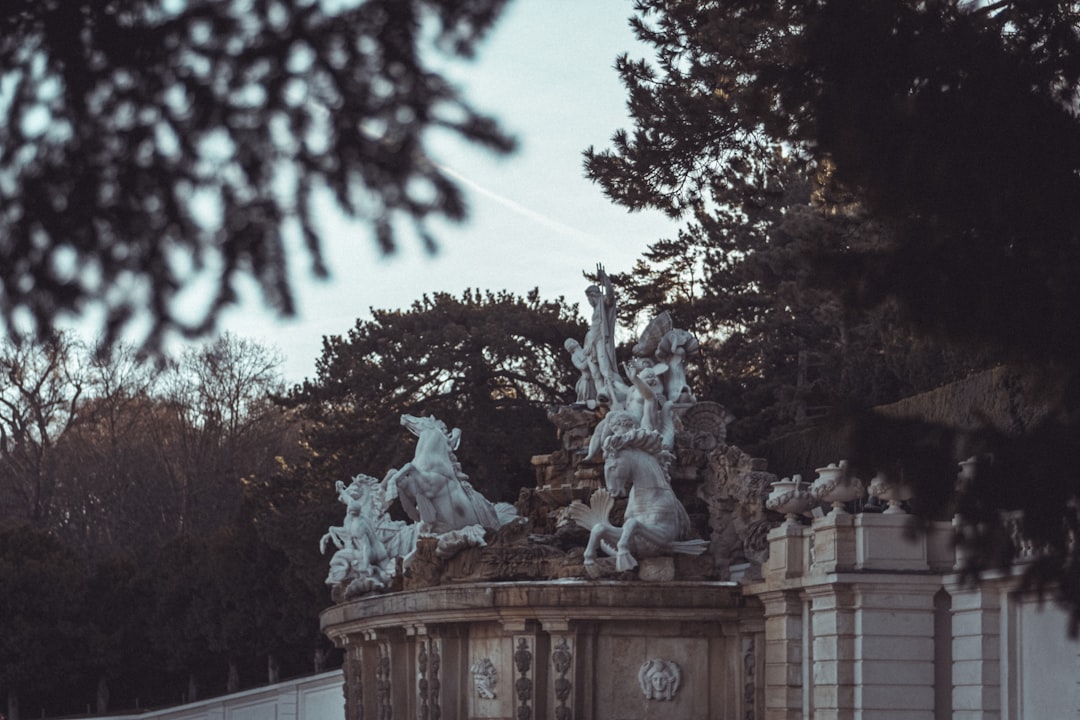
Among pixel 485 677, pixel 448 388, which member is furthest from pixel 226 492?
pixel 485 677

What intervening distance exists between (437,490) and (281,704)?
46.5 ft

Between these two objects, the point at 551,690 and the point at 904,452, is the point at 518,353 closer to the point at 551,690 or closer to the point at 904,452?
the point at 551,690

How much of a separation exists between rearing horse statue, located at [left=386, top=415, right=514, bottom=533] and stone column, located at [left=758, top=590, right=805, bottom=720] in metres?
4.75

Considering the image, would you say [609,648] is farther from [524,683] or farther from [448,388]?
[448,388]

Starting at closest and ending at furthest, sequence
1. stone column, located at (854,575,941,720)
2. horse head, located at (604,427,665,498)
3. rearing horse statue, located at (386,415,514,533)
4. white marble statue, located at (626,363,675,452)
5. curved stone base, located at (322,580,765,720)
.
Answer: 1. stone column, located at (854,575,941,720)
2. curved stone base, located at (322,580,765,720)
3. horse head, located at (604,427,665,498)
4. white marble statue, located at (626,363,675,452)
5. rearing horse statue, located at (386,415,514,533)

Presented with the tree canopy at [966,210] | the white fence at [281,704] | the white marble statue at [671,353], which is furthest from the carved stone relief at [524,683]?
the white fence at [281,704]

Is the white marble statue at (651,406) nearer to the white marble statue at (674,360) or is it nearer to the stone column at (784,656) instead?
the white marble statue at (674,360)

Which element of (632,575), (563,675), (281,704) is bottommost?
(281,704)

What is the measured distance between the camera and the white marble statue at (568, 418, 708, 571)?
60.4 ft

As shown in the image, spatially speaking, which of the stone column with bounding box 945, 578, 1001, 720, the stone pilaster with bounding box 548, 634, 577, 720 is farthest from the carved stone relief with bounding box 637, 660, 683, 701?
the stone column with bounding box 945, 578, 1001, 720

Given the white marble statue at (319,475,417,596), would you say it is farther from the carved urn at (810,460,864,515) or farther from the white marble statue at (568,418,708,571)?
the carved urn at (810,460,864,515)

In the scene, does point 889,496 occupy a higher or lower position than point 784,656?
higher

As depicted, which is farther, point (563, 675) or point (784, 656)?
point (563, 675)

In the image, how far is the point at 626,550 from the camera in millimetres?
18406
